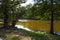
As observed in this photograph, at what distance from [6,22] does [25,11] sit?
2.18m

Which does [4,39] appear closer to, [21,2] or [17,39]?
[17,39]

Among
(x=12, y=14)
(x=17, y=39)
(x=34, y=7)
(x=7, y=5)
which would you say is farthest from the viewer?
(x=34, y=7)

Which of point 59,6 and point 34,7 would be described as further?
point 34,7

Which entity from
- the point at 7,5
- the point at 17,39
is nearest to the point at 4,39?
the point at 17,39

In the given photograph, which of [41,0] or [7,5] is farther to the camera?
[41,0]

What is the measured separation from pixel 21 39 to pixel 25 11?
6129 mm

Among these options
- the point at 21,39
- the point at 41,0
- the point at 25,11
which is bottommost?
the point at 21,39

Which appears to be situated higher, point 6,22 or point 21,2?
point 21,2

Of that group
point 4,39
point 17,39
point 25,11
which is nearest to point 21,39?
point 17,39

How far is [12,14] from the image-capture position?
15094 mm

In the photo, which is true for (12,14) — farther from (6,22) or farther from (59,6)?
(59,6)

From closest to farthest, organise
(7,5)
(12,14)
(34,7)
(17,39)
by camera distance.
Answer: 1. (17,39)
2. (7,5)
3. (12,14)
4. (34,7)

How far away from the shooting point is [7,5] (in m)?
13.9

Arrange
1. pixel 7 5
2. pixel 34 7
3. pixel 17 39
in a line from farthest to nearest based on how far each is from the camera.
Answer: pixel 34 7 < pixel 7 5 < pixel 17 39
